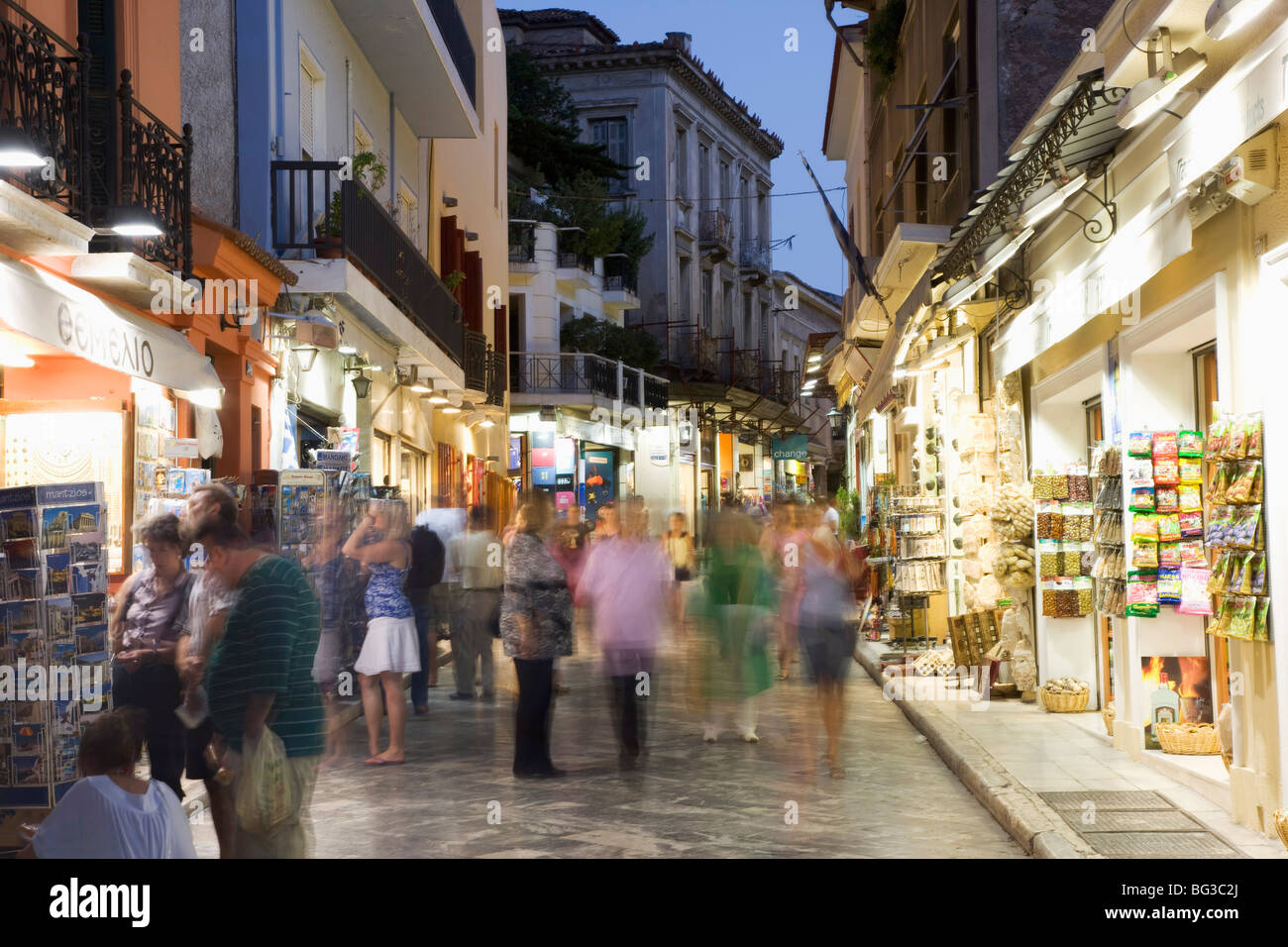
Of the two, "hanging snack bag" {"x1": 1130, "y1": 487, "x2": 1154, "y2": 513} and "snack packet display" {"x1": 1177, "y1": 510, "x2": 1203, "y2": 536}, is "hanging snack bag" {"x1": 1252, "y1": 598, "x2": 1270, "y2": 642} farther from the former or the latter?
"hanging snack bag" {"x1": 1130, "y1": 487, "x2": 1154, "y2": 513}

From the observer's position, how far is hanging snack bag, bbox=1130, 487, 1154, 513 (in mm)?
9266

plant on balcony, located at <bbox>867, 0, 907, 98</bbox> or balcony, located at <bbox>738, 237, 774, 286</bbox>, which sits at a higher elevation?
balcony, located at <bbox>738, 237, 774, 286</bbox>

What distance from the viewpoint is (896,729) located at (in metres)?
12.5

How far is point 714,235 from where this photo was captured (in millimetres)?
52688

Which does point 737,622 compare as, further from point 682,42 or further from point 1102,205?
point 682,42

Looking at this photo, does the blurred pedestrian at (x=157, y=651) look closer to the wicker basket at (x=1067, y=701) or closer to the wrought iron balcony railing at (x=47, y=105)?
the wrought iron balcony railing at (x=47, y=105)

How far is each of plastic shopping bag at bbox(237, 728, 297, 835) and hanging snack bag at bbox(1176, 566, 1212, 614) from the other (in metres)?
5.62

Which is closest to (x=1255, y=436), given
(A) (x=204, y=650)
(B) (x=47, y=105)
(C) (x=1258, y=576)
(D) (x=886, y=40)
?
(C) (x=1258, y=576)

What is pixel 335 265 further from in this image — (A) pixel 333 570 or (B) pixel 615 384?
(B) pixel 615 384

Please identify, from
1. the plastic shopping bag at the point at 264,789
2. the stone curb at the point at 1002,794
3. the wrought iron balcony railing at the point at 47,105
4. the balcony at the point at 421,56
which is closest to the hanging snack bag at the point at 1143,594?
the stone curb at the point at 1002,794

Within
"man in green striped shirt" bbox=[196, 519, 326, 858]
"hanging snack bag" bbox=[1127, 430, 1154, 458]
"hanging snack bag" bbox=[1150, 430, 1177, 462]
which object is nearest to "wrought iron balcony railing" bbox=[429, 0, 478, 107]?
"hanging snack bag" bbox=[1127, 430, 1154, 458]

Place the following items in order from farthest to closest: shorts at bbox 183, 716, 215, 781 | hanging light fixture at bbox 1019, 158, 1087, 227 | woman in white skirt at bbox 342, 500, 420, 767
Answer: woman in white skirt at bbox 342, 500, 420, 767 → hanging light fixture at bbox 1019, 158, 1087, 227 → shorts at bbox 183, 716, 215, 781

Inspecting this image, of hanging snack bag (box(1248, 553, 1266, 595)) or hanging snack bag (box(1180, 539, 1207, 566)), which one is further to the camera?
hanging snack bag (box(1180, 539, 1207, 566))

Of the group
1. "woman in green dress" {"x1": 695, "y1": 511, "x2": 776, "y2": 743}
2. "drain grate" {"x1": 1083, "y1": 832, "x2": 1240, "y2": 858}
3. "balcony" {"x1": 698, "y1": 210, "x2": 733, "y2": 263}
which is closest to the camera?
"drain grate" {"x1": 1083, "y1": 832, "x2": 1240, "y2": 858}
